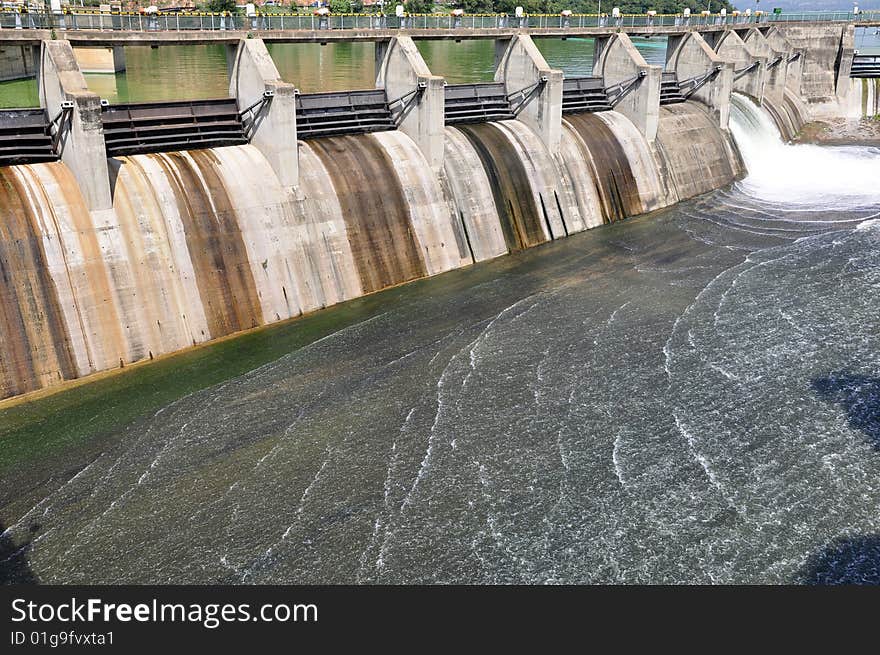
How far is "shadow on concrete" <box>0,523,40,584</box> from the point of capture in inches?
584

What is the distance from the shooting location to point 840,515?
16078 millimetres

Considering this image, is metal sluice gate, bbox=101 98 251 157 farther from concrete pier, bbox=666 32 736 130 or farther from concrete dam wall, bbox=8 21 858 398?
concrete pier, bbox=666 32 736 130

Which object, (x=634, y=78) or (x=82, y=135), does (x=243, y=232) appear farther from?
(x=634, y=78)

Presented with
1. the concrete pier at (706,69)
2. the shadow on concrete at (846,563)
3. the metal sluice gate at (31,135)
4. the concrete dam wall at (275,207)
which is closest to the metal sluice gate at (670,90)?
the concrete pier at (706,69)

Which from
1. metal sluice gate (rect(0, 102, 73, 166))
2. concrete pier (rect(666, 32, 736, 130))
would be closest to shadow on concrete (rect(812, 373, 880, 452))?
metal sluice gate (rect(0, 102, 73, 166))

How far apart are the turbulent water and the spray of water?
15.5 meters

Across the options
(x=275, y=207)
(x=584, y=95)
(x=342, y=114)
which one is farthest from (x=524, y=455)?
(x=584, y=95)

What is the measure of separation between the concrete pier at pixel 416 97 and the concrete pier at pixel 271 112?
569 cm

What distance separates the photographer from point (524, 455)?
18.2m

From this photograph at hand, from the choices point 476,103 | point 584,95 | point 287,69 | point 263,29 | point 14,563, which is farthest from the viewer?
point 287,69

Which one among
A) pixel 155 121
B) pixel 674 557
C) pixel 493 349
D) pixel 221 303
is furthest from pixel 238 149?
pixel 674 557

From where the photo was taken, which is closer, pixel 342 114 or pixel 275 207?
pixel 275 207

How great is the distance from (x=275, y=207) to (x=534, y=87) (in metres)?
14.2

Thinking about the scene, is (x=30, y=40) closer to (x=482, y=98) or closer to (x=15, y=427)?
(x=15, y=427)
